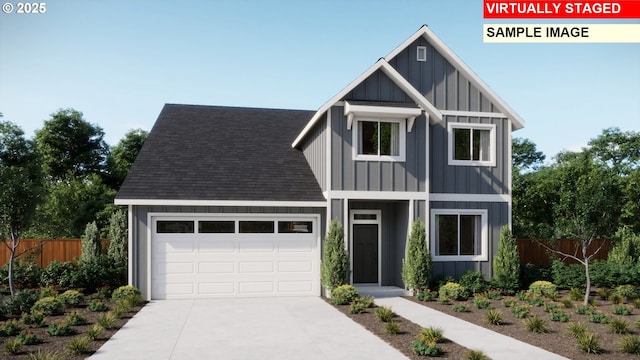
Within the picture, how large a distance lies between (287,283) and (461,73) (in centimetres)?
873

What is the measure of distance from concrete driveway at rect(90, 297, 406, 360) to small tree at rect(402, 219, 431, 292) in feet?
9.53

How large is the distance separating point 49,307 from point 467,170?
40.3ft

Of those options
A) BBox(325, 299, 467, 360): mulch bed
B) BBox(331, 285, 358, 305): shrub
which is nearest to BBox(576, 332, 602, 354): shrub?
BBox(325, 299, 467, 360): mulch bed

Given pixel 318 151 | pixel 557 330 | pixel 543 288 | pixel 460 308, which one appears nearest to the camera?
pixel 557 330

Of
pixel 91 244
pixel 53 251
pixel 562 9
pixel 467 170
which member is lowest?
pixel 53 251

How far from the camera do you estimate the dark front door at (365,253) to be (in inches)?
642

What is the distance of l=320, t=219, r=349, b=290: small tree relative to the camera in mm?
14312

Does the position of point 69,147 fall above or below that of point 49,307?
above

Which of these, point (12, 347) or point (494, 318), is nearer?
point (12, 347)

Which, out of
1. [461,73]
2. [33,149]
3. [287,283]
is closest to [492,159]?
[461,73]

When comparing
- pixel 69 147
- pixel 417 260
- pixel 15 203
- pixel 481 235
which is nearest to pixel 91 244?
pixel 15 203

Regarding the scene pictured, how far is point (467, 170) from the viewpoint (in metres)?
16.3

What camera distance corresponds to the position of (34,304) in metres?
12.6

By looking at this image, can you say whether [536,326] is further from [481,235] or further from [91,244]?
[91,244]
